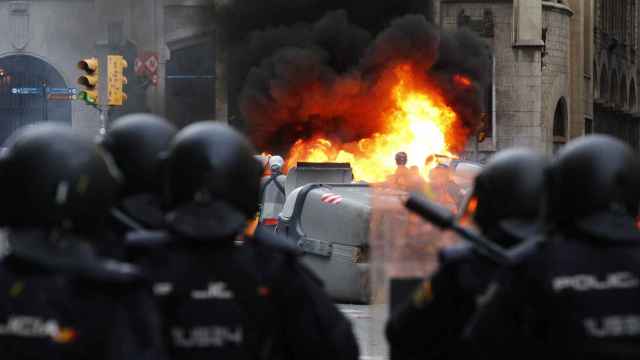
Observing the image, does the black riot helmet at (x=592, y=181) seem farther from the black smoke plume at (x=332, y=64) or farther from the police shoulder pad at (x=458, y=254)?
the black smoke plume at (x=332, y=64)

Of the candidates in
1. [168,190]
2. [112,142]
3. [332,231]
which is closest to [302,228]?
[332,231]

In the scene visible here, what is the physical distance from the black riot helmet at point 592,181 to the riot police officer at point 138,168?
1457mm

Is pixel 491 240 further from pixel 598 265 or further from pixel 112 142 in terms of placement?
pixel 112 142

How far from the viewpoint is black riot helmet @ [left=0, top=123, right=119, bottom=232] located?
3.93 m

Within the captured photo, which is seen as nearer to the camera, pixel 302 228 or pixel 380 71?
pixel 302 228

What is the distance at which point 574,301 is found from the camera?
14.3ft

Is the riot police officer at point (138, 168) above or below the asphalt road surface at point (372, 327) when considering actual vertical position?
above

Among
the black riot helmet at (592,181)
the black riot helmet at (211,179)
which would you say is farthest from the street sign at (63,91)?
the black riot helmet at (592,181)

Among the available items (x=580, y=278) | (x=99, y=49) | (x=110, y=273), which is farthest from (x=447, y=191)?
(x=99, y=49)

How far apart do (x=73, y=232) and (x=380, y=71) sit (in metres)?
22.9

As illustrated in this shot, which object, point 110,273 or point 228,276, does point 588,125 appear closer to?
point 228,276

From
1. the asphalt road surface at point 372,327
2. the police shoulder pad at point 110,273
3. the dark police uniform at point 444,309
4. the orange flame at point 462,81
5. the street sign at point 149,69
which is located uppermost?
the street sign at point 149,69

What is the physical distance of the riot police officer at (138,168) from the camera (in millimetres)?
5332

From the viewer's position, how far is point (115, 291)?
385 centimetres
